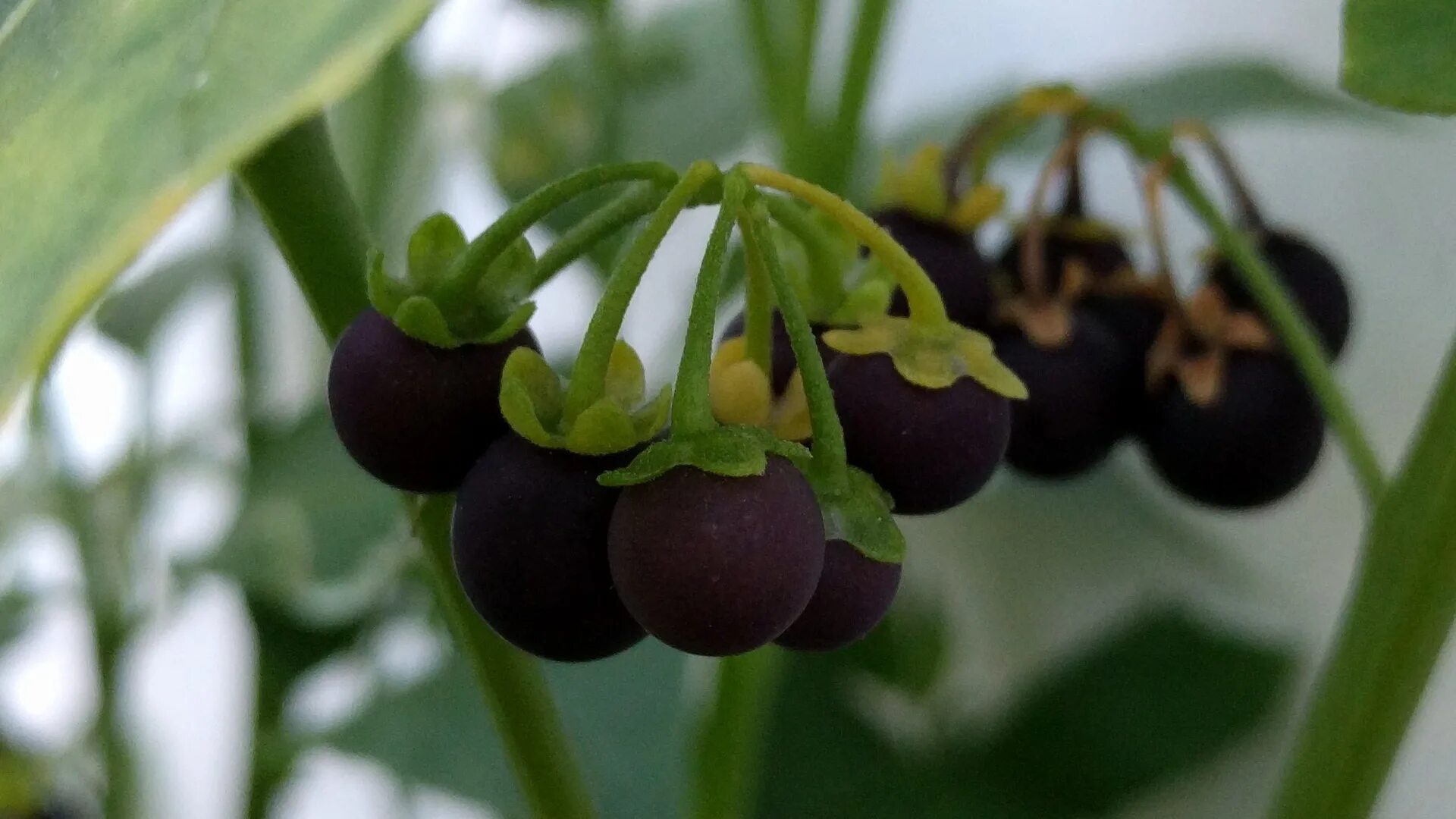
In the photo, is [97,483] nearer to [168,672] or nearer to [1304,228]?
[168,672]

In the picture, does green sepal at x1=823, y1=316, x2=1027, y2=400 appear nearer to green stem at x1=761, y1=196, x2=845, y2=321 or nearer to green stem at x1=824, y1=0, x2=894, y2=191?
green stem at x1=761, y1=196, x2=845, y2=321

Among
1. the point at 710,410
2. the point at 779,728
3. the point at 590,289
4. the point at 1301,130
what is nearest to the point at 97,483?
the point at 590,289

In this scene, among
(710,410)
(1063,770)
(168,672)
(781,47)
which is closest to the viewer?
(710,410)

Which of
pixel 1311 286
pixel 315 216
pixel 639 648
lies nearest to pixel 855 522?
pixel 315 216

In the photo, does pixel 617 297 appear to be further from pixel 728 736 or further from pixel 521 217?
pixel 728 736

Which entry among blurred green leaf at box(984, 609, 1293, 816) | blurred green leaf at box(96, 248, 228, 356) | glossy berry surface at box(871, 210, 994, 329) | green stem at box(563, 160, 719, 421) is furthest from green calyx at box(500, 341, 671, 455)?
blurred green leaf at box(984, 609, 1293, 816)
